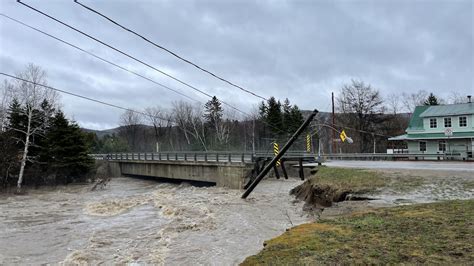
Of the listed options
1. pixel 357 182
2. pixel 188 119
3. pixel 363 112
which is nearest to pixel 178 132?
pixel 188 119

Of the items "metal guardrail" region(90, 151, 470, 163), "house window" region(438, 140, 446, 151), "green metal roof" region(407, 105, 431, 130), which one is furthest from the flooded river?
"green metal roof" region(407, 105, 431, 130)

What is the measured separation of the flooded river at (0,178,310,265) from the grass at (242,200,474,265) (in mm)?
2403

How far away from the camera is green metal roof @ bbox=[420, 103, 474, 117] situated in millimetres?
37466

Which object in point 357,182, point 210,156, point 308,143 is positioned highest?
point 308,143

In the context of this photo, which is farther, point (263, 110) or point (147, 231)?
point (263, 110)

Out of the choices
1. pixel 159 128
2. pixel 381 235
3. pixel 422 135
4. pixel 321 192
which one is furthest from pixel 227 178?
pixel 159 128

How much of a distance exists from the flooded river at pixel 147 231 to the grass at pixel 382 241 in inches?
94.6

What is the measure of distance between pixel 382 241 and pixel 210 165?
24.8m

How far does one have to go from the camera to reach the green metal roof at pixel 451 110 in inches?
1475

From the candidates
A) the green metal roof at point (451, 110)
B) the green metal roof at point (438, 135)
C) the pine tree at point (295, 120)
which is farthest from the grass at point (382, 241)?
the pine tree at point (295, 120)

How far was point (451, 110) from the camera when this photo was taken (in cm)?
3922

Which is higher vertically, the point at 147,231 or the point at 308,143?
the point at 308,143

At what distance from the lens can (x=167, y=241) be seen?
415 inches

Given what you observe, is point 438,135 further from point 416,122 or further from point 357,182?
point 357,182
